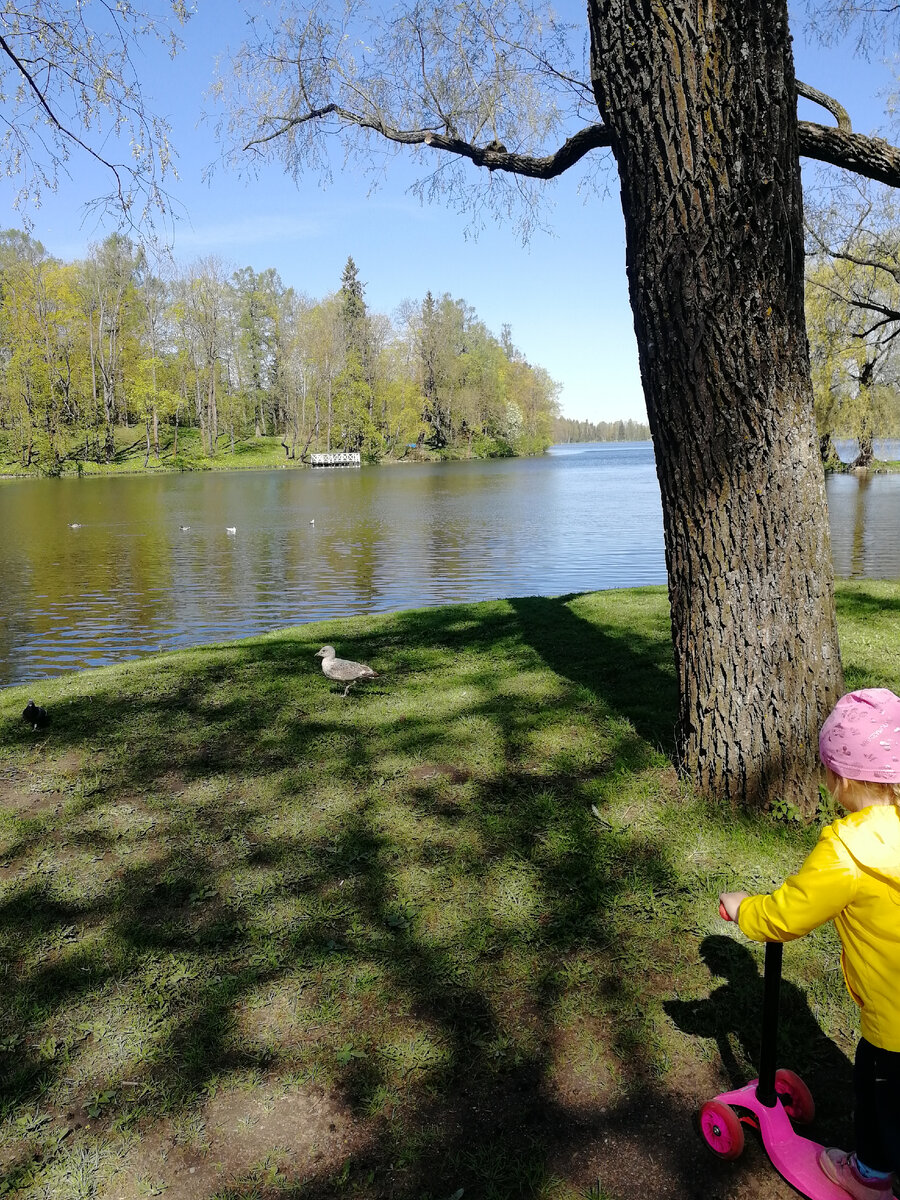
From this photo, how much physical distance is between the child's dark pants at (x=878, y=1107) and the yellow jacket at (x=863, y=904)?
75 millimetres

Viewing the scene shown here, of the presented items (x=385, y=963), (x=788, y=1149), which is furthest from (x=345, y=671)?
(x=788, y=1149)

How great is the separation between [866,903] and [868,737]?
1.42 ft

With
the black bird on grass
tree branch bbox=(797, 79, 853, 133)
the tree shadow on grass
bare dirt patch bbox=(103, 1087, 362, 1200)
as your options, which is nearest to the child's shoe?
bare dirt patch bbox=(103, 1087, 362, 1200)

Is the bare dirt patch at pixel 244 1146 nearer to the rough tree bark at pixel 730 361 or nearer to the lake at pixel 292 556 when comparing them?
the rough tree bark at pixel 730 361

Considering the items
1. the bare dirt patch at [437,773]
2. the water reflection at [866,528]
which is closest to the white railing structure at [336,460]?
the water reflection at [866,528]

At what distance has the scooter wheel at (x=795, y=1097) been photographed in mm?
2348

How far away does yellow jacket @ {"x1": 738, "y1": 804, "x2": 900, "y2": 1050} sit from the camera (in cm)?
196

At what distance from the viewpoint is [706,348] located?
139 inches

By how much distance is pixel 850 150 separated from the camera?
536 cm

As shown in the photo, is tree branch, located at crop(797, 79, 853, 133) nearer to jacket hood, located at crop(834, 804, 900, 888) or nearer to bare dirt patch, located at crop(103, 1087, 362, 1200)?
jacket hood, located at crop(834, 804, 900, 888)

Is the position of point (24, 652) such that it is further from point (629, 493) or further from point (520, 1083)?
point (629, 493)

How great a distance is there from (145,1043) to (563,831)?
207cm

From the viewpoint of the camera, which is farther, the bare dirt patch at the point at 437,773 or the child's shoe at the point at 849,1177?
the bare dirt patch at the point at 437,773

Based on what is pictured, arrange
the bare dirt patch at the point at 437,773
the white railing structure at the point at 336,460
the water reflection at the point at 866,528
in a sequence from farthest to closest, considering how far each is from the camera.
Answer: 1. the white railing structure at the point at 336,460
2. the water reflection at the point at 866,528
3. the bare dirt patch at the point at 437,773
